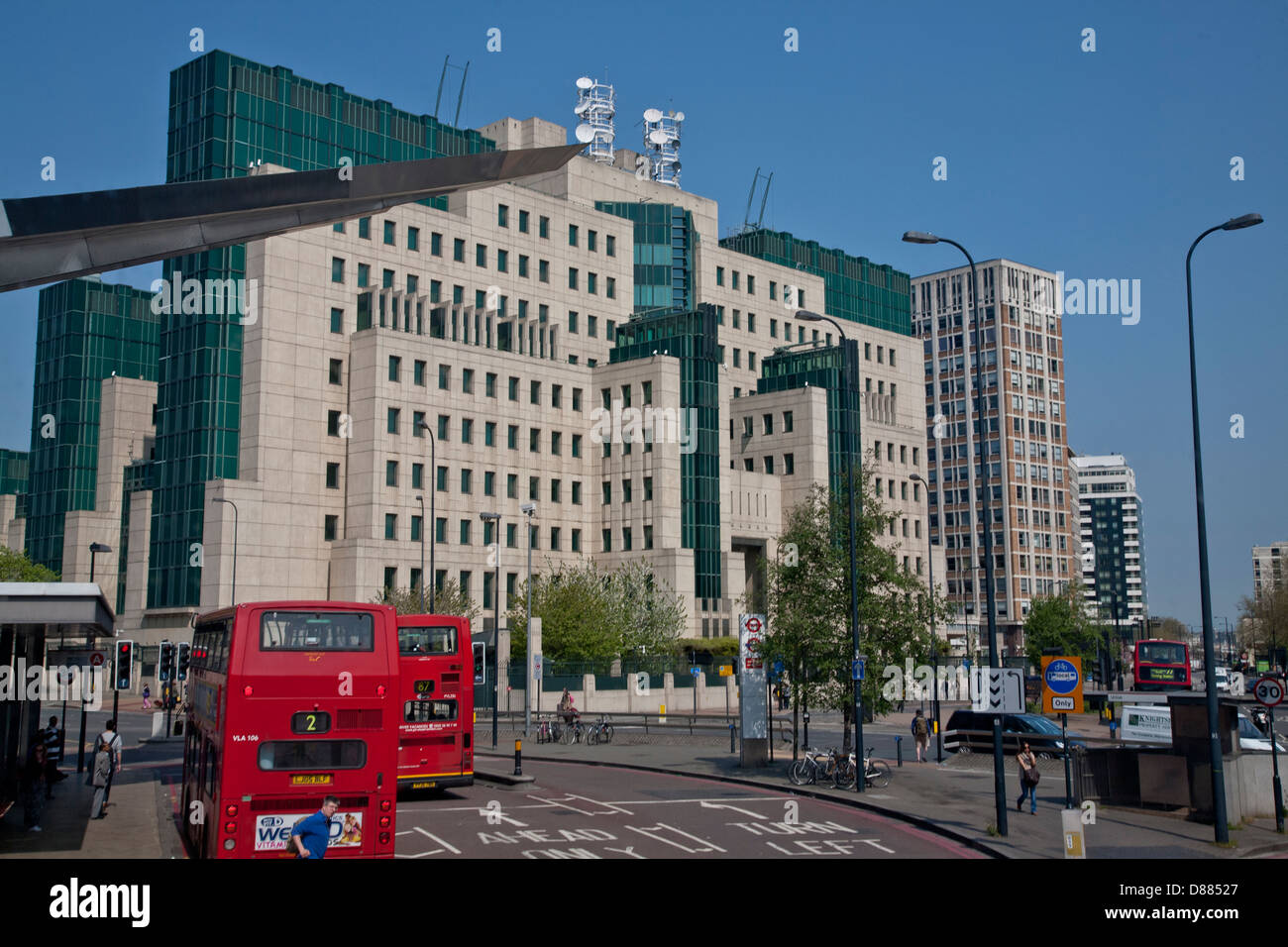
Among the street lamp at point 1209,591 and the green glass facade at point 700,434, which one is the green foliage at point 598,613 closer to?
the green glass facade at point 700,434

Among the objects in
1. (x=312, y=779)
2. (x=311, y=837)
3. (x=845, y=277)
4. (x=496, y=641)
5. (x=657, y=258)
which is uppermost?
(x=845, y=277)

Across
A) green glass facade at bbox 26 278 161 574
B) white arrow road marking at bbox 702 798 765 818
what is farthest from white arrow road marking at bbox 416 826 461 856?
green glass facade at bbox 26 278 161 574

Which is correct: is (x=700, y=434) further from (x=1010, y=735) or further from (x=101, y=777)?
(x=101, y=777)

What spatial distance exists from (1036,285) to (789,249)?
48.8 m

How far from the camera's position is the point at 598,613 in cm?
7044

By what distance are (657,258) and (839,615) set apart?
6983 centimetres

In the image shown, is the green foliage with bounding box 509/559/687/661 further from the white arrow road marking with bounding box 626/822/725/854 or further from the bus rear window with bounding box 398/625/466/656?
the white arrow road marking with bounding box 626/822/725/854

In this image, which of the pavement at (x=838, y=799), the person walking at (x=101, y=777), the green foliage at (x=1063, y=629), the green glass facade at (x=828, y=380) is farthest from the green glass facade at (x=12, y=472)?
the person walking at (x=101, y=777)

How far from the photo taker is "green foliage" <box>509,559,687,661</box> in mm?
68938

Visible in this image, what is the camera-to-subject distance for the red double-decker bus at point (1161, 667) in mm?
59219

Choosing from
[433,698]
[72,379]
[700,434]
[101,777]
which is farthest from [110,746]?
[72,379]

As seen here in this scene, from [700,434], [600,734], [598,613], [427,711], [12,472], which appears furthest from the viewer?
[12,472]

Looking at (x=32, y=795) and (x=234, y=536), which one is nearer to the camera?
(x=32, y=795)
